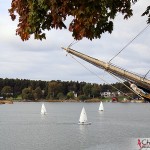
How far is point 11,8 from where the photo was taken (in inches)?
283

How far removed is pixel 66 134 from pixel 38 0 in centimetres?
6615

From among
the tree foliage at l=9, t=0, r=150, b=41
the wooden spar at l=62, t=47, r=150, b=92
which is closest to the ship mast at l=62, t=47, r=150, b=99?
the wooden spar at l=62, t=47, r=150, b=92

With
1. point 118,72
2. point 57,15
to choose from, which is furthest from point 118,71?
point 57,15

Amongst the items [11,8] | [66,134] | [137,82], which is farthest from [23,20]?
[66,134]

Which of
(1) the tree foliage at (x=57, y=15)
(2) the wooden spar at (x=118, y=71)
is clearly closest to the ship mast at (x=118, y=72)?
(2) the wooden spar at (x=118, y=71)

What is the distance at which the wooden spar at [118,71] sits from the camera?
20034mm

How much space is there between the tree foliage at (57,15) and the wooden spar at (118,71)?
42.1ft

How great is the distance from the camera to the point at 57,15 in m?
6.68

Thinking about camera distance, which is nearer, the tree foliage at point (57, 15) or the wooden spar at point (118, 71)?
the tree foliage at point (57, 15)

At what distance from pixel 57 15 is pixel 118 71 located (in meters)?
15.4

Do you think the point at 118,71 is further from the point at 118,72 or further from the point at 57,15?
the point at 57,15

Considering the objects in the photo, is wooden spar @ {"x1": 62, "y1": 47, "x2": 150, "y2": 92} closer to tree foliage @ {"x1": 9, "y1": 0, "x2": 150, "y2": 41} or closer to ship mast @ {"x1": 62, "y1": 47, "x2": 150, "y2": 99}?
ship mast @ {"x1": 62, "y1": 47, "x2": 150, "y2": 99}

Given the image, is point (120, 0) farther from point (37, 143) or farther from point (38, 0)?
point (37, 143)

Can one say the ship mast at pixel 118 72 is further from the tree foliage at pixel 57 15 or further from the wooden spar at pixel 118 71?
the tree foliage at pixel 57 15
